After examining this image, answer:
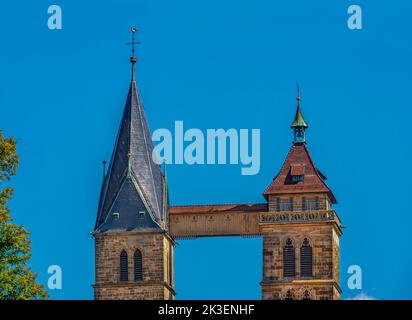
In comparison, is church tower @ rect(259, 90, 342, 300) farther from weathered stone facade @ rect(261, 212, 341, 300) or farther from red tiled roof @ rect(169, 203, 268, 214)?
red tiled roof @ rect(169, 203, 268, 214)

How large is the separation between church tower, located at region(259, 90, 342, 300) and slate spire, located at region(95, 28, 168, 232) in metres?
6.11

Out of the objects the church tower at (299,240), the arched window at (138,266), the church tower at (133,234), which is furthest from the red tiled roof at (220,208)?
the arched window at (138,266)

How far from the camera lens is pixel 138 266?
94.6 meters

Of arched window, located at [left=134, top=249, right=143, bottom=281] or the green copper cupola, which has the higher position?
the green copper cupola

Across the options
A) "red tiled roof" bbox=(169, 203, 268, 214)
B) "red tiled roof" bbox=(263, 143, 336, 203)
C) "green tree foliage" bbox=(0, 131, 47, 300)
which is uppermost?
"red tiled roof" bbox=(263, 143, 336, 203)

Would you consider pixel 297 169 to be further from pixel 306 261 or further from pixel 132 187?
pixel 132 187

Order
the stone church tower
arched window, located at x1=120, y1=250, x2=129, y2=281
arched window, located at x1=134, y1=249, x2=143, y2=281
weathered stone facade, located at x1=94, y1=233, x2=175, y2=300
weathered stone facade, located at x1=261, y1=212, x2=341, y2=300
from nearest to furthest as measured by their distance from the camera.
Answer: weathered stone facade, located at x1=261, y1=212, x2=341, y2=300 < the stone church tower < weathered stone facade, located at x1=94, y1=233, x2=175, y2=300 < arched window, located at x1=134, y1=249, x2=143, y2=281 < arched window, located at x1=120, y1=250, x2=129, y2=281

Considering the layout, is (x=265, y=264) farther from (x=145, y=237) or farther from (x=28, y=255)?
(x=28, y=255)

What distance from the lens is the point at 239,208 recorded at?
9431 cm

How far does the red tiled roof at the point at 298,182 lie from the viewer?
93688mm

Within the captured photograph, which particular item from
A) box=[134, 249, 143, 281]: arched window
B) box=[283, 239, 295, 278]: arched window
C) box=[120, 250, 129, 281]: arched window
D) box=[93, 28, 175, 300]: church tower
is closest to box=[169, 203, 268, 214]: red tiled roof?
box=[93, 28, 175, 300]: church tower

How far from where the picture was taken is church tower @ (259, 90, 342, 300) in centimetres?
9269
